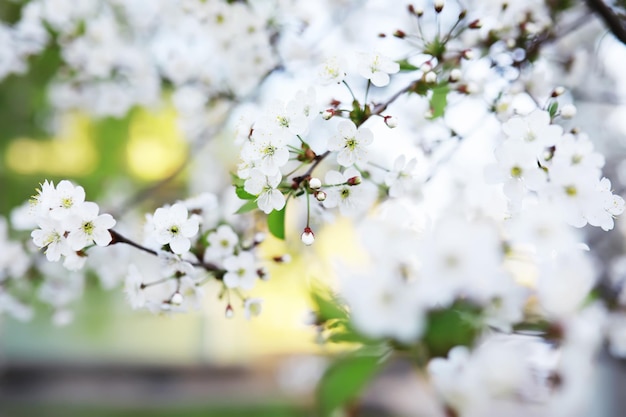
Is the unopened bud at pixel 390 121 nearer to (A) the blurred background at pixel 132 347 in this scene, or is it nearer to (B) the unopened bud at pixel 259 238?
(B) the unopened bud at pixel 259 238

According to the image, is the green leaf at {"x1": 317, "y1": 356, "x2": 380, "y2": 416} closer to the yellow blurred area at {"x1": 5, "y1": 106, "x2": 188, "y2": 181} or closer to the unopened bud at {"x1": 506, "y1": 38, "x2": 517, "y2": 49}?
the unopened bud at {"x1": 506, "y1": 38, "x2": 517, "y2": 49}

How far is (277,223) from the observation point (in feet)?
2.69

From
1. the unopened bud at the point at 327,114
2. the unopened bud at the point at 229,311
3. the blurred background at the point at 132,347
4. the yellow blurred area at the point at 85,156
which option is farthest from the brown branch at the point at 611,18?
the yellow blurred area at the point at 85,156

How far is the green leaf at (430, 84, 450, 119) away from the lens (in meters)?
0.88

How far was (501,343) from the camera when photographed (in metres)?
0.84

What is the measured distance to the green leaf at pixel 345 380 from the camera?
911 millimetres

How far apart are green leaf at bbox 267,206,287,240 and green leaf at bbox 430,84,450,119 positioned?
0.91 ft

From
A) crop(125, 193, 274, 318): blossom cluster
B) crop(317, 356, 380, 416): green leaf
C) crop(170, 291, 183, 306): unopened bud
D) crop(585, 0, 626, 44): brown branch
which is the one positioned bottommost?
crop(317, 356, 380, 416): green leaf

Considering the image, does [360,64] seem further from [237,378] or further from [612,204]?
[237,378]

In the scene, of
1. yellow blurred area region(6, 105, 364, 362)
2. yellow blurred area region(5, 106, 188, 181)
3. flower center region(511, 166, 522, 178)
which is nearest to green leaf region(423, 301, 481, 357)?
flower center region(511, 166, 522, 178)

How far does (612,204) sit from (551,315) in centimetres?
21

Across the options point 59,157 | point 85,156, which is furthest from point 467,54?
point 59,157

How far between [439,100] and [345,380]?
0.44 metres

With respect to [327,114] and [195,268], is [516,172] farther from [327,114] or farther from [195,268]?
[195,268]
